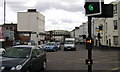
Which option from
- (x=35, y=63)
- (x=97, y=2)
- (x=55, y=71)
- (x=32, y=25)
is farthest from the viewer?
(x=32, y=25)

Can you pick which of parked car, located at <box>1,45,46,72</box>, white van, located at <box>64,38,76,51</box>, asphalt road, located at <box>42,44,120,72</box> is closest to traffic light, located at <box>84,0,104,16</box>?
parked car, located at <box>1,45,46,72</box>

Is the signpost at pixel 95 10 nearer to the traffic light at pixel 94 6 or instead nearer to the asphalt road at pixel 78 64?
the traffic light at pixel 94 6

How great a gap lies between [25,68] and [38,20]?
74322 mm

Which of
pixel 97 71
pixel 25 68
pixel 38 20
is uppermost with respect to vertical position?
pixel 38 20

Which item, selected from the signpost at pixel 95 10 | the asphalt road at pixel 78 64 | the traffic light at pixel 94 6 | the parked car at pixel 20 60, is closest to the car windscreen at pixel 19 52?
the parked car at pixel 20 60

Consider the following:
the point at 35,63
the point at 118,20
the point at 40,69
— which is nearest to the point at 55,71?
the point at 40,69

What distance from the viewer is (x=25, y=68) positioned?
7.47 metres

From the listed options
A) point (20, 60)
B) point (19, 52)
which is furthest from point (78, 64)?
point (20, 60)

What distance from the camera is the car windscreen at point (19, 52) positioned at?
28.0 feet

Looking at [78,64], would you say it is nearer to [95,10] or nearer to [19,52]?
[19,52]

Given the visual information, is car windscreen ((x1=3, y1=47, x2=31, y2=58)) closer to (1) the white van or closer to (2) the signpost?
(2) the signpost

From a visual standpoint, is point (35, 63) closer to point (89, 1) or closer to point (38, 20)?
point (89, 1)

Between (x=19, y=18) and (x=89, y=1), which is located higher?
(x=19, y=18)

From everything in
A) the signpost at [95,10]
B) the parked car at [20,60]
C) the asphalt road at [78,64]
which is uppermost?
the signpost at [95,10]
